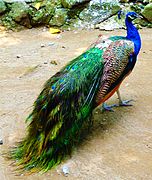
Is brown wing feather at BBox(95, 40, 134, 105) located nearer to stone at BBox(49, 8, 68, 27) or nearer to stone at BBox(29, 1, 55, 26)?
stone at BBox(49, 8, 68, 27)

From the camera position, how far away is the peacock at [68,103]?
3.45 m

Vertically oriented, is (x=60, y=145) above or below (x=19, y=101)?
above

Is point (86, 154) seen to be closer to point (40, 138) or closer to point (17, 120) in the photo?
point (40, 138)

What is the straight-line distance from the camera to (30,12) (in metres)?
7.52

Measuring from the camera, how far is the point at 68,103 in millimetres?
3523

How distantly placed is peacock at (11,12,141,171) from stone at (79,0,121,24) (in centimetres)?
353

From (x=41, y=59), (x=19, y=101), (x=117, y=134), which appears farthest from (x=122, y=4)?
(x=117, y=134)

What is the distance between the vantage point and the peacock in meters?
3.45

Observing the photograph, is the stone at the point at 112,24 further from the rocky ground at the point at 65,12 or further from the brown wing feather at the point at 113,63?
the brown wing feather at the point at 113,63

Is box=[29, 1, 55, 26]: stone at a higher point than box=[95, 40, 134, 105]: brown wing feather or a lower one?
lower

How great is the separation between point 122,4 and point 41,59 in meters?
2.17

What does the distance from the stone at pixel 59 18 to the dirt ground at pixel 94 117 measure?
23.2 inches

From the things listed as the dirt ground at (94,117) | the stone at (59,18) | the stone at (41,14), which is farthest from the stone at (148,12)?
the stone at (41,14)

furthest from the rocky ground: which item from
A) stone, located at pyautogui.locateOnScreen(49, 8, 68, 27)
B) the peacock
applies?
the peacock
